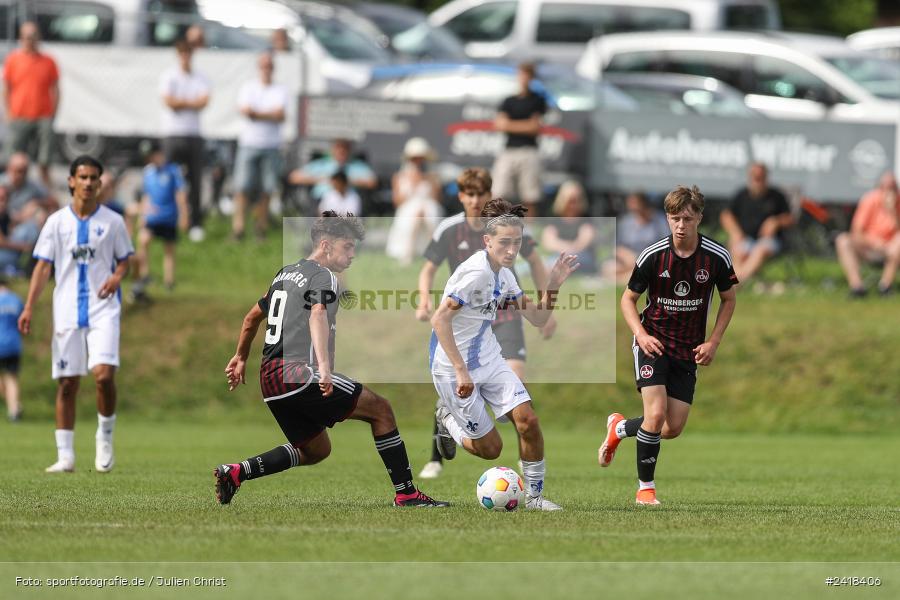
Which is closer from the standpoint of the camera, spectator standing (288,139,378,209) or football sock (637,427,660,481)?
football sock (637,427,660,481)

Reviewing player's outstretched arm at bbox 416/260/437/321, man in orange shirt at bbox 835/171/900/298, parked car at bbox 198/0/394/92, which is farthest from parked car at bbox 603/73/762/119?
player's outstretched arm at bbox 416/260/437/321

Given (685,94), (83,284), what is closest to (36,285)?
(83,284)

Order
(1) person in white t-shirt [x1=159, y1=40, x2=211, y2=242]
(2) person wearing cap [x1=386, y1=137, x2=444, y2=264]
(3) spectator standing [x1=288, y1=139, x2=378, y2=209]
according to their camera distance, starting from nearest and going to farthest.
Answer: (2) person wearing cap [x1=386, y1=137, x2=444, y2=264] < (1) person in white t-shirt [x1=159, y1=40, x2=211, y2=242] < (3) spectator standing [x1=288, y1=139, x2=378, y2=209]

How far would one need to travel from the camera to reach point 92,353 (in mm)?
12984

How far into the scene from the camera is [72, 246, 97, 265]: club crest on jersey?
13.0 metres

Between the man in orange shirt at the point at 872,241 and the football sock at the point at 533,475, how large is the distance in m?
13.0

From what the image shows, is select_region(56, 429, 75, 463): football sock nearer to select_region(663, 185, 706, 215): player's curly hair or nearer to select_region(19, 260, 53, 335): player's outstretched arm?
select_region(19, 260, 53, 335): player's outstretched arm

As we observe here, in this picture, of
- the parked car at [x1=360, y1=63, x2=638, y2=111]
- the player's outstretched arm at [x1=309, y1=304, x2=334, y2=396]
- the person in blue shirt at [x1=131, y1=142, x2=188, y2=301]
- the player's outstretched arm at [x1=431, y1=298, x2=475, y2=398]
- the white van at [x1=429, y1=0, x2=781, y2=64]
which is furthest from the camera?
the white van at [x1=429, y1=0, x2=781, y2=64]

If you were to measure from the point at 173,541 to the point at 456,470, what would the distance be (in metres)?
6.13

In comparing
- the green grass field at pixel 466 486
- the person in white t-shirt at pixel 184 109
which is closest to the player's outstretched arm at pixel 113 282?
the green grass field at pixel 466 486

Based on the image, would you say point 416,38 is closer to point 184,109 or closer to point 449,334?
point 184,109

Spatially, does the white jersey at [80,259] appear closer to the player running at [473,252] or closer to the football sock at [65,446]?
the football sock at [65,446]

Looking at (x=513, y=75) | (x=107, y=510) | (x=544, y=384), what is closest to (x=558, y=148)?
(x=513, y=75)

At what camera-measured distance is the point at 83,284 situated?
13.1m
